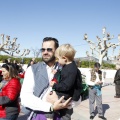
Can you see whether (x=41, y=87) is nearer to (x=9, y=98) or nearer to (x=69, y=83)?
(x=69, y=83)

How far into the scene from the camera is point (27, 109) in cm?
267

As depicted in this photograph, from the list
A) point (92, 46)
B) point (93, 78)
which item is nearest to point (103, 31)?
point (92, 46)

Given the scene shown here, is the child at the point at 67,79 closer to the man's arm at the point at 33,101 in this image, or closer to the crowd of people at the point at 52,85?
the crowd of people at the point at 52,85

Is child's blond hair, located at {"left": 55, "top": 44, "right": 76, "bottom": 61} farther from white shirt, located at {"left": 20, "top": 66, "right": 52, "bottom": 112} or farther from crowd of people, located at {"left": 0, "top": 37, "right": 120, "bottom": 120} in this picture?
white shirt, located at {"left": 20, "top": 66, "right": 52, "bottom": 112}

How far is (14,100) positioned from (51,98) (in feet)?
4.34

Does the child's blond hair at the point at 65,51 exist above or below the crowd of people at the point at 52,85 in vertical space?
above

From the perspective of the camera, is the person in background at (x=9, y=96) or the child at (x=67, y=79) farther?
the person in background at (x=9, y=96)

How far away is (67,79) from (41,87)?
0.28 m

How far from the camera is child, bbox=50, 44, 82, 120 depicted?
8.70 ft

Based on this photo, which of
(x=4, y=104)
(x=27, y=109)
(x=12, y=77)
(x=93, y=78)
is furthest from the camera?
(x=93, y=78)

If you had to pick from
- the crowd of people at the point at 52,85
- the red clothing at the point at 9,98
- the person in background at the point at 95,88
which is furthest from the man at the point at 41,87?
the person in background at the point at 95,88

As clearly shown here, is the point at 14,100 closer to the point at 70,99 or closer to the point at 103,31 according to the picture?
the point at 70,99

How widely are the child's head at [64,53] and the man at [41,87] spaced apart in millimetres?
97

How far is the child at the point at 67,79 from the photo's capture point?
265 centimetres
